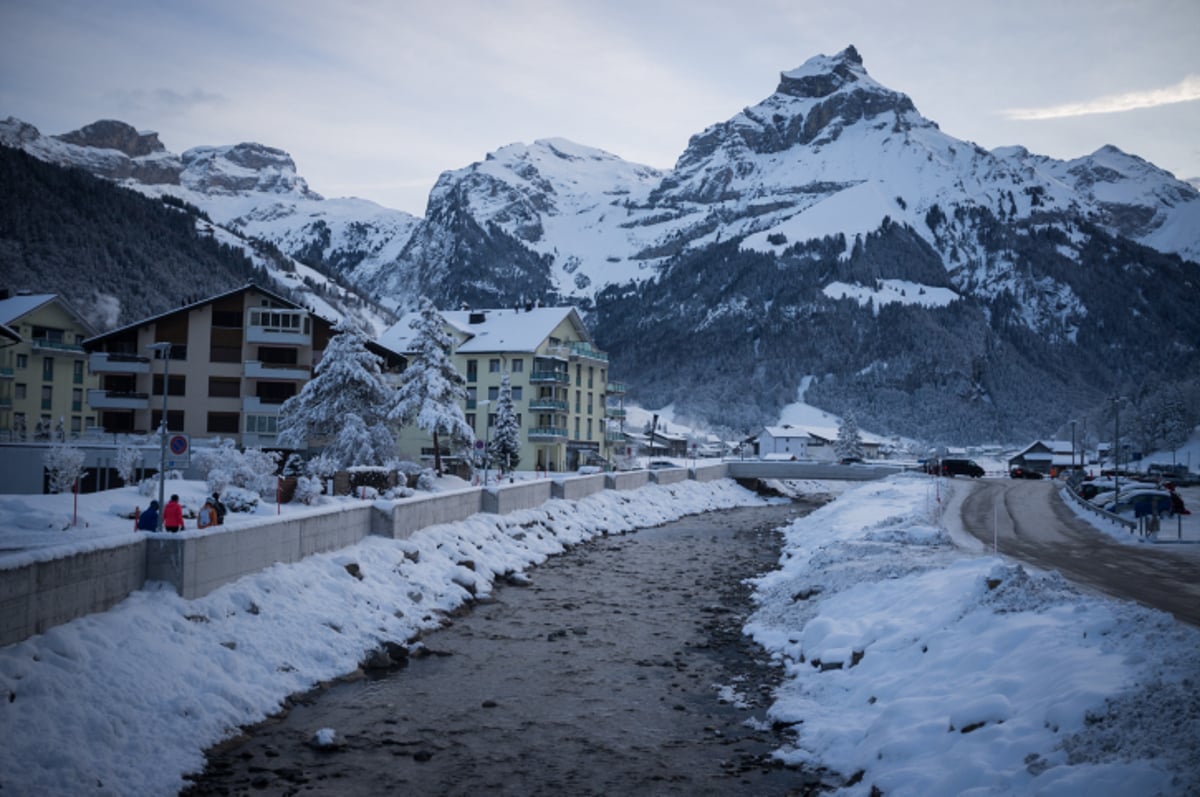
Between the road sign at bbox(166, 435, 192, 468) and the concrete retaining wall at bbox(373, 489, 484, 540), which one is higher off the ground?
the road sign at bbox(166, 435, 192, 468)

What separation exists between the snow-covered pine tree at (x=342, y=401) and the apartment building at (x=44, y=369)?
37667 mm

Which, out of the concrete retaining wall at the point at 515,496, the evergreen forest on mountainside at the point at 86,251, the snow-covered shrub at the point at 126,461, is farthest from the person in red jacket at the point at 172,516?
the evergreen forest on mountainside at the point at 86,251

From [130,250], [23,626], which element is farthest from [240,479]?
[130,250]

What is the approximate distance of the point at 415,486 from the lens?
5116 centimetres

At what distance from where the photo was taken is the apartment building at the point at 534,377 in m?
89.8

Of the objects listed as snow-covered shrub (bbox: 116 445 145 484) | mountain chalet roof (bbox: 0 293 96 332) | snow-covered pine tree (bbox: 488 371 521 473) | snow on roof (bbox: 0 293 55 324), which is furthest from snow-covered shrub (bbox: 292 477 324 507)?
snow on roof (bbox: 0 293 55 324)

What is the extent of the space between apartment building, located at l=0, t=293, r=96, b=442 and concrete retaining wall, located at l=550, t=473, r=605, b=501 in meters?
49.8

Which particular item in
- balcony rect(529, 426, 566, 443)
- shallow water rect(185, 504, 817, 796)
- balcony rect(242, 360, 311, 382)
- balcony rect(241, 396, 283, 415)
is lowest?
shallow water rect(185, 504, 817, 796)

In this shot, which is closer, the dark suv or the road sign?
the road sign

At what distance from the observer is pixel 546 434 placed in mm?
88750

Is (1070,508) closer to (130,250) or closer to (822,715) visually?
(822,715)

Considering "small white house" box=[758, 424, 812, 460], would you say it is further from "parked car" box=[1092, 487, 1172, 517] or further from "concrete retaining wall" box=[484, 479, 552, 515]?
"concrete retaining wall" box=[484, 479, 552, 515]

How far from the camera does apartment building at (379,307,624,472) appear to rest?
89.8 metres

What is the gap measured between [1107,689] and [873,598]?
12.1 metres
